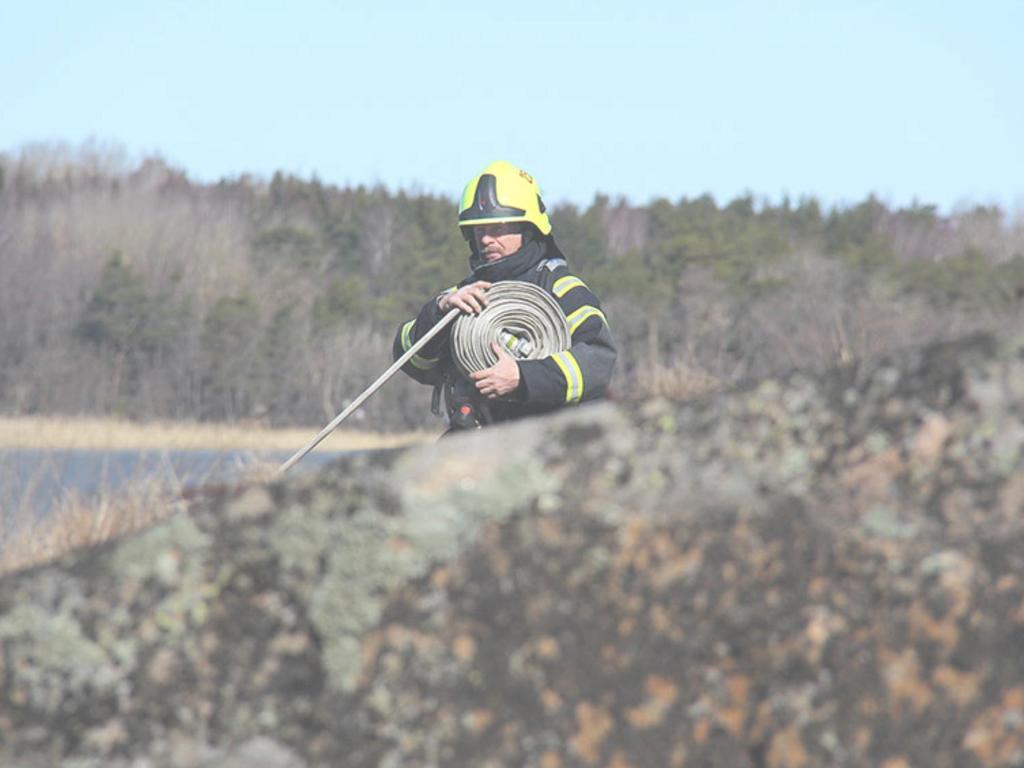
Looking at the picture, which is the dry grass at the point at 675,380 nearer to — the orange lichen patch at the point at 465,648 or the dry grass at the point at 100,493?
the dry grass at the point at 100,493

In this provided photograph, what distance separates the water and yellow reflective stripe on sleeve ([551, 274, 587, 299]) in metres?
Result: 1.11

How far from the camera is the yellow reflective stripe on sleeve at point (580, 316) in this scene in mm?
6012

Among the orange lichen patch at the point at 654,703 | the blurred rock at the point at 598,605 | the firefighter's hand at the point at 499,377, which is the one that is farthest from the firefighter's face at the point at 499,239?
the orange lichen patch at the point at 654,703

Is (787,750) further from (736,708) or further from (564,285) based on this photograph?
(564,285)

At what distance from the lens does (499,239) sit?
630 centimetres

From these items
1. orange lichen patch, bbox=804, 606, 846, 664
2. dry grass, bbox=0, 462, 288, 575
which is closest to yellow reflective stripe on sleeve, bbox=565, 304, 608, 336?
dry grass, bbox=0, 462, 288, 575

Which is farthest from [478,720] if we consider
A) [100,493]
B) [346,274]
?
[346,274]

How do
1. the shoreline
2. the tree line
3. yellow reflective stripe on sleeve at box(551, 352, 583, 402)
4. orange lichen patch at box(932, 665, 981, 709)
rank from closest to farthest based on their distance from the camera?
orange lichen patch at box(932, 665, 981, 709)
yellow reflective stripe on sleeve at box(551, 352, 583, 402)
the shoreline
the tree line

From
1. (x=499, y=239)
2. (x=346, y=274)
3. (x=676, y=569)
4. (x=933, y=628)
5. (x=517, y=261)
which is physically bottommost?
(x=933, y=628)

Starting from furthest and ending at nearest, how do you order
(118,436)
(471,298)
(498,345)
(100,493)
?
(118,436), (100,493), (471,298), (498,345)

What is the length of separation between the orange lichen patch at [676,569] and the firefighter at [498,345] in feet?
11.8

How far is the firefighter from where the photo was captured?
5758mm

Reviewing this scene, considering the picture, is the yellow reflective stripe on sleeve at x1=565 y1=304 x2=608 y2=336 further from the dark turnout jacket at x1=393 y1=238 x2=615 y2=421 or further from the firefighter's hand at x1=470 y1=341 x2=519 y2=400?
the firefighter's hand at x1=470 y1=341 x2=519 y2=400

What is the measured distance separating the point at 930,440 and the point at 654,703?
0.51m
